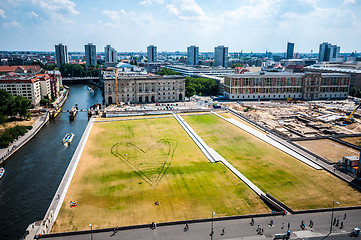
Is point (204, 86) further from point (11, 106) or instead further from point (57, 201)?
point (57, 201)

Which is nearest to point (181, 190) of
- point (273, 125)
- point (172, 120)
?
point (172, 120)

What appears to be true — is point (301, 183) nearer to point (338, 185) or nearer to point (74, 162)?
point (338, 185)

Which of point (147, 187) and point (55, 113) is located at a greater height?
point (55, 113)

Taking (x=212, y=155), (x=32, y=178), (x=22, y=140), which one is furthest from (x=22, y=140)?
(x=212, y=155)

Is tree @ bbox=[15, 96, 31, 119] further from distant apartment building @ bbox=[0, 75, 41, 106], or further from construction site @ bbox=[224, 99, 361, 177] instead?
construction site @ bbox=[224, 99, 361, 177]

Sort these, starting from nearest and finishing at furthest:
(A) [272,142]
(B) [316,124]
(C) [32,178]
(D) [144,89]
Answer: (C) [32,178], (A) [272,142], (B) [316,124], (D) [144,89]

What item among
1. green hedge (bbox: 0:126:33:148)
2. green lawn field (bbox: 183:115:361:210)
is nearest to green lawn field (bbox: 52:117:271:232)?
green lawn field (bbox: 183:115:361:210)

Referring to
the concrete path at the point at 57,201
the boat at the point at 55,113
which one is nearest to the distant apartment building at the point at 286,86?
the boat at the point at 55,113
